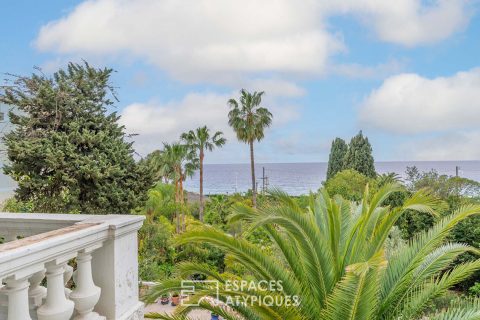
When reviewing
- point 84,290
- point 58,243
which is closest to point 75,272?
point 84,290

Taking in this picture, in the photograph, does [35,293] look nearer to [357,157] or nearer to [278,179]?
[357,157]

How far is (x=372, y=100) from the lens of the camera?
17.0m

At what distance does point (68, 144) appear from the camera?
308 inches

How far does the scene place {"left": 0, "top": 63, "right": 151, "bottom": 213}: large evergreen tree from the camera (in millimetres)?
7840

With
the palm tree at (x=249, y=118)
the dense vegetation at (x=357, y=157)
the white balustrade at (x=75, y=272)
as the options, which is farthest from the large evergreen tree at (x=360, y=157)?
the white balustrade at (x=75, y=272)

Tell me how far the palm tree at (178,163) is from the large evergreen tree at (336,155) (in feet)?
55.1

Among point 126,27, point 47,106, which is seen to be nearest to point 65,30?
point 126,27

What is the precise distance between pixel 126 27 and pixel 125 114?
2528 mm

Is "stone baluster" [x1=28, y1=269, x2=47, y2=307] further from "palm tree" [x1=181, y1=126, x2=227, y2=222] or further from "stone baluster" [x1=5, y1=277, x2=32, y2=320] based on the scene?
"palm tree" [x1=181, y1=126, x2=227, y2=222]

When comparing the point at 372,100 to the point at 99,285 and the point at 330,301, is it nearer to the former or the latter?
the point at 330,301

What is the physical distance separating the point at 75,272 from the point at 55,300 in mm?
343

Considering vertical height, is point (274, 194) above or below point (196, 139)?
below

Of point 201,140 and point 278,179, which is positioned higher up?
point 201,140

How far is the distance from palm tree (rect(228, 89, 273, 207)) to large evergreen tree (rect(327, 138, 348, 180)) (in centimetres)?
1323
